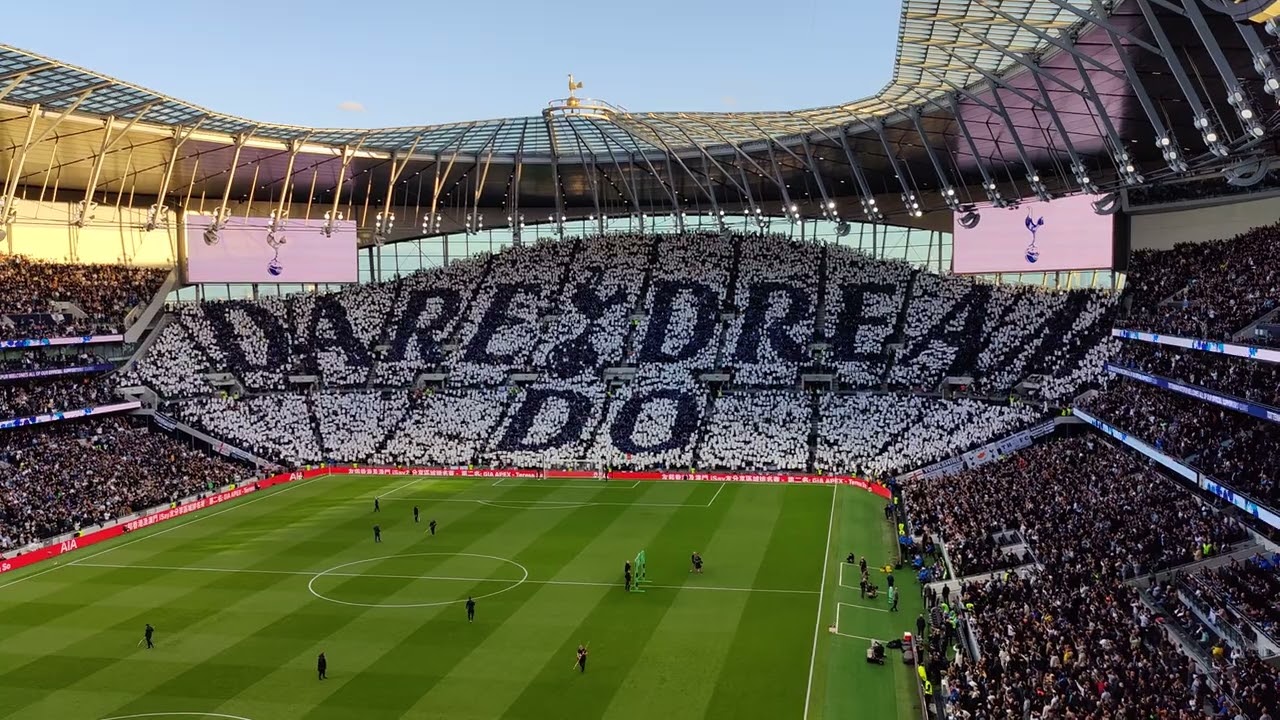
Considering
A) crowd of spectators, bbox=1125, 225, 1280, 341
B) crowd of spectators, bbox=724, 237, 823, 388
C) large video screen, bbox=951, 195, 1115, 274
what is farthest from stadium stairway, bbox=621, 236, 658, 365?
crowd of spectators, bbox=1125, 225, 1280, 341

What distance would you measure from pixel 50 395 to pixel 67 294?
10.7 m

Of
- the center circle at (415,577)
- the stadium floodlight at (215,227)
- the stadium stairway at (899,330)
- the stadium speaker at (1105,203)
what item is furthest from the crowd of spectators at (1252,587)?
the stadium floodlight at (215,227)

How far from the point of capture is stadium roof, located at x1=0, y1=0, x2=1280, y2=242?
3328cm

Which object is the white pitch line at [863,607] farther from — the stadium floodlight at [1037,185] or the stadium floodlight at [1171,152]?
the stadium floodlight at [1037,185]

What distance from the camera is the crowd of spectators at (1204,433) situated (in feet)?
93.7

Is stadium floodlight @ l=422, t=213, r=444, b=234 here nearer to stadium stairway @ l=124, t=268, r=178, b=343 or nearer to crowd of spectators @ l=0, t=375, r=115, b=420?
stadium stairway @ l=124, t=268, r=178, b=343

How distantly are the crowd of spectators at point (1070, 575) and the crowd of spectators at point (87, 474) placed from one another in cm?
3418

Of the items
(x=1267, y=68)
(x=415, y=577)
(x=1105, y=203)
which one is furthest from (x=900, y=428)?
(x=1267, y=68)

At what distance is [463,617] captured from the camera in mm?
30469

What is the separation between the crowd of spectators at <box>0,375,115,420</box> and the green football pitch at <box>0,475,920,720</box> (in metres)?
12.6

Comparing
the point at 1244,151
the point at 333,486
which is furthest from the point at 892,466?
the point at 333,486

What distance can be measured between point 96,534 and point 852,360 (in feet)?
139

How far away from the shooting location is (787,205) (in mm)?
61844

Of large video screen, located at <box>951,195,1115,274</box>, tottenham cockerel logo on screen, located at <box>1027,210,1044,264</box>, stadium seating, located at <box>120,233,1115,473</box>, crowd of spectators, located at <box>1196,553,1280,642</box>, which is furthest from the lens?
tottenham cockerel logo on screen, located at <box>1027,210,1044,264</box>
